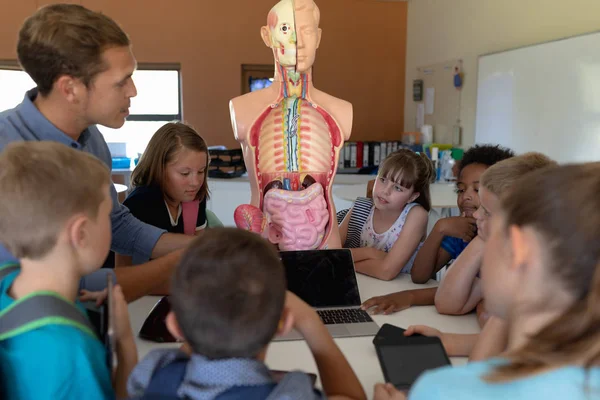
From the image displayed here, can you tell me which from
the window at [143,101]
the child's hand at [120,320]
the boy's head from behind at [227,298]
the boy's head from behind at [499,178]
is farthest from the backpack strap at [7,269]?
the window at [143,101]

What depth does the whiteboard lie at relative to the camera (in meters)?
3.35

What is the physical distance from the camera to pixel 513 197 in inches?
33.9

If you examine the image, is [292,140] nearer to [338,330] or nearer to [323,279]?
[323,279]

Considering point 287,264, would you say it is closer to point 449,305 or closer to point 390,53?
point 449,305

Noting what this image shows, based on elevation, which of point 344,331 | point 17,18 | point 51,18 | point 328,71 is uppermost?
Answer: point 17,18

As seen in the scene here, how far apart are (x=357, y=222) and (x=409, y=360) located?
115 cm

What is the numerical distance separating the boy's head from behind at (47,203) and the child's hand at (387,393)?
0.64 metres

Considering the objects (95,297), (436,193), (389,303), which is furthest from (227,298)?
(436,193)

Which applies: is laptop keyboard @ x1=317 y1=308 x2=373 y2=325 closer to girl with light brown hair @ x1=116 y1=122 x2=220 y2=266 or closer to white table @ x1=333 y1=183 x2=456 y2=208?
girl with light brown hair @ x1=116 y1=122 x2=220 y2=266

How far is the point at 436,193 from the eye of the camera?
406 centimetres

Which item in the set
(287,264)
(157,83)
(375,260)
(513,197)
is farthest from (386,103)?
(513,197)

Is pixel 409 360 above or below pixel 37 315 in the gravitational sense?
below

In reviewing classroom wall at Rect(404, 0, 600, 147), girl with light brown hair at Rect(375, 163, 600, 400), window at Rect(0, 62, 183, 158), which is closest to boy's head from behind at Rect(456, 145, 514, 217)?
girl with light brown hair at Rect(375, 163, 600, 400)

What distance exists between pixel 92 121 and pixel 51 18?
11.9 inches
